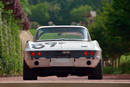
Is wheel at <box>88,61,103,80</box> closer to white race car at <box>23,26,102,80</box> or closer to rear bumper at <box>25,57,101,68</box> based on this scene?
white race car at <box>23,26,102,80</box>

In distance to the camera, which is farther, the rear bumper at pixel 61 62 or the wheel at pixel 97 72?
the wheel at pixel 97 72

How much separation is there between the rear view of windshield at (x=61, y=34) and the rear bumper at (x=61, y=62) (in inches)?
46.9

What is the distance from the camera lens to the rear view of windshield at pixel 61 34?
1271 centimetres

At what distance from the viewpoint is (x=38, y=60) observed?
37.9 feet

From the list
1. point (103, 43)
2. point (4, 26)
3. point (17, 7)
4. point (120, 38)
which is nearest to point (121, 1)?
point (120, 38)

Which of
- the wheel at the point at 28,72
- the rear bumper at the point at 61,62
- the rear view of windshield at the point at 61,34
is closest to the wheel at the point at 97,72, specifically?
the rear bumper at the point at 61,62

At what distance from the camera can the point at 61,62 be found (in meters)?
11.4

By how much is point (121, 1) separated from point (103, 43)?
14.7m

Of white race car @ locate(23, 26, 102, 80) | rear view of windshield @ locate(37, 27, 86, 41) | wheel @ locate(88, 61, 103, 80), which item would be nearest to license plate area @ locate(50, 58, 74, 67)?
white race car @ locate(23, 26, 102, 80)

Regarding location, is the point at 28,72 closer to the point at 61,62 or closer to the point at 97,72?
the point at 61,62

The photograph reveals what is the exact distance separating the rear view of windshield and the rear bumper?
119 centimetres

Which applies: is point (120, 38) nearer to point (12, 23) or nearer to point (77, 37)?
point (12, 23)

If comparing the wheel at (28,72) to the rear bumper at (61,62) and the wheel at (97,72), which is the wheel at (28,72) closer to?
the rear bumper at (61,62)

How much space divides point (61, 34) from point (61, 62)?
153cm
